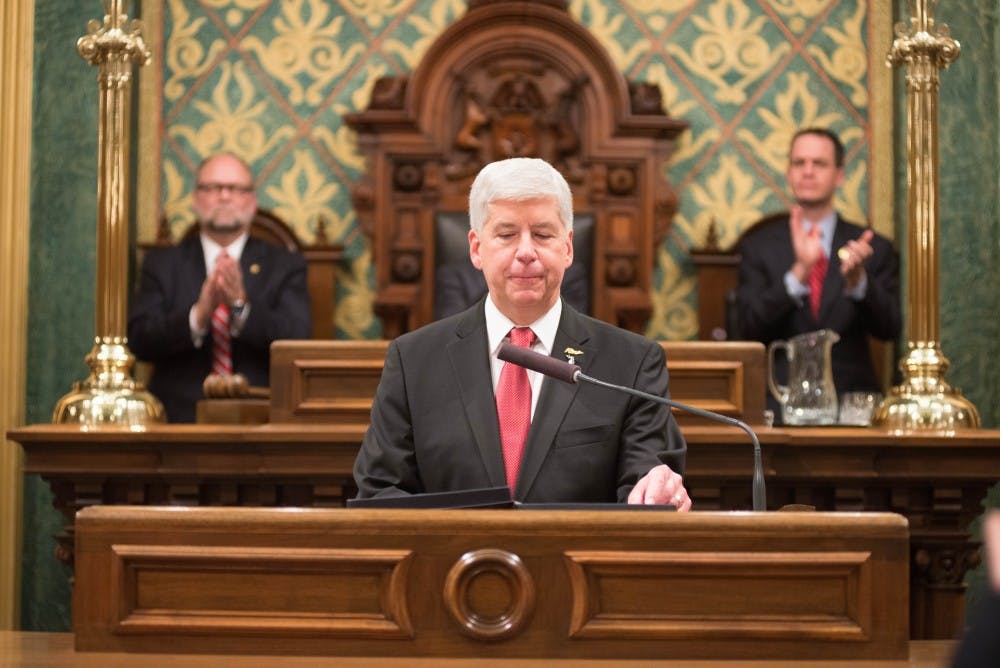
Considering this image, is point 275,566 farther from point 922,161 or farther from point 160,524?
point 922,161

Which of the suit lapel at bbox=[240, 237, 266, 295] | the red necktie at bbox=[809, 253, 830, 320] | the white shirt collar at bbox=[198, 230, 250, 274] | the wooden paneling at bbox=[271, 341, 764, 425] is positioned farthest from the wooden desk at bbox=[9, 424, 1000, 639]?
the white shirt collar at bbox=[198, 230, 250, 274]

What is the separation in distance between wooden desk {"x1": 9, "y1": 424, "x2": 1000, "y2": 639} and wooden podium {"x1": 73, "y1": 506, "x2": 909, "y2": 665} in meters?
1.79

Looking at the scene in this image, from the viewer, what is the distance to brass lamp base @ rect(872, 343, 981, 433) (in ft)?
12.9

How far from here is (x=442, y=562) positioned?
1838 millimetres

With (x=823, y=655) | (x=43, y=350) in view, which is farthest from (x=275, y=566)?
(x=43, y=350)

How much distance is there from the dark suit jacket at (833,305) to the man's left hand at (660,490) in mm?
2671

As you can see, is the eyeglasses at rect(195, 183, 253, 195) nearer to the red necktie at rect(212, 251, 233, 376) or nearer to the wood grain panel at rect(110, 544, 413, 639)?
the red necktie at rect(212, 251, 233, 376)

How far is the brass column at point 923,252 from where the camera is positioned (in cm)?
398

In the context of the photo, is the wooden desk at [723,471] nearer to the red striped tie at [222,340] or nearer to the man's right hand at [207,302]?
the man's right hand at [207,302]

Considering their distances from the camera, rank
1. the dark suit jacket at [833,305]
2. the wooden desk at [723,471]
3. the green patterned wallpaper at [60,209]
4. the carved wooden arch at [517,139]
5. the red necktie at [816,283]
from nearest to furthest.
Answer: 1. the wooden desk at [723,471]
2. the dark suit jacket at [833,305]
3. the red necktie at [816,283]
4. the green patterned wallpaper at [60,209]
5. the carved wooden arch at [517,139]

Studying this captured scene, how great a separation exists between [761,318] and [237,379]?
6.08ft

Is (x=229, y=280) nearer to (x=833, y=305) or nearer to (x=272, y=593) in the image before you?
(x=833, y=305)

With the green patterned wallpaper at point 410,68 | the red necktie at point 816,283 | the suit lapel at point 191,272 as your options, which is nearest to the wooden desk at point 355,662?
the red necktie at point 816,283

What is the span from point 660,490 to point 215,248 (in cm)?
339
